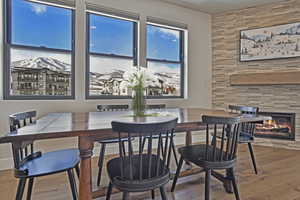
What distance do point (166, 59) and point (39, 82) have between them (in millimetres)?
2425

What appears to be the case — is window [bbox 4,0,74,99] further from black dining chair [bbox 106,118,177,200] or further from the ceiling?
black dining chair [bbox 106,118,177,200]

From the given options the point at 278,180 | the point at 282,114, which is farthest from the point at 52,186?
the point at 282,114

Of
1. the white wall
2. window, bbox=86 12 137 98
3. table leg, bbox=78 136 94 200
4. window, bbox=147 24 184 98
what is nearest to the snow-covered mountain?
the white wall

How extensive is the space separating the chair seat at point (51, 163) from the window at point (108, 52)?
2073 mm

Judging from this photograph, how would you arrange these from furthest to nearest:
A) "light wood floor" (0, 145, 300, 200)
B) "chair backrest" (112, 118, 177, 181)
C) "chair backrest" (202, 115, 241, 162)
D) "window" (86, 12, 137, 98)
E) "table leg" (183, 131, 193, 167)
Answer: "window" (86, 12, 137, 98), "table leg" (183, 131, 193, 167), "light wood floor" (0, 145, 300, 200), "chair backrest" (202, 115, 241, 162), "chair backrest" (112, 118, 177, 181)

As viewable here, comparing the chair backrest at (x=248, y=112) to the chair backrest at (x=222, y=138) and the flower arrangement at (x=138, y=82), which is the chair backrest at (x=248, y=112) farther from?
the flower arrangement at (x=138, y=82)

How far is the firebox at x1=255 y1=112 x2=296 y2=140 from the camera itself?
4.84 meters

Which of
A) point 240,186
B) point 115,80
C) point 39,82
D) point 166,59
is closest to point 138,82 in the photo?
point 240,186

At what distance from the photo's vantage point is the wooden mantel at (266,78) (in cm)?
461

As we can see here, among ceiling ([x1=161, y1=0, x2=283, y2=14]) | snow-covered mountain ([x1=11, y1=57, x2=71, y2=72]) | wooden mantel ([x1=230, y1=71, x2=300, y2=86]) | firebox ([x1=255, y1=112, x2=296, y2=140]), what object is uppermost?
ceiling ([x1=161, y1=0, x2=283, y2=14])

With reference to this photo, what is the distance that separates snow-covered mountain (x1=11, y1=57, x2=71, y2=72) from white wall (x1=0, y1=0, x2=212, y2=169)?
0.19 meters

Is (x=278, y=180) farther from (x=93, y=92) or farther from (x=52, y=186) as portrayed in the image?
(x=93, y=92)

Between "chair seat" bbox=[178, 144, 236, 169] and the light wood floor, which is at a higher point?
"chair seat" bbox=[178, 144, 236, 169]

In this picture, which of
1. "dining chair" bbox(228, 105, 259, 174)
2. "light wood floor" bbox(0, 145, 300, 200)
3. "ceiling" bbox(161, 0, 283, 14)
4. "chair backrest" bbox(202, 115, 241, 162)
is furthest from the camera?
"ceiling" bbox(161, 0, 283, 14)
